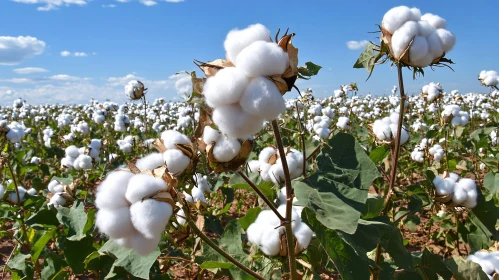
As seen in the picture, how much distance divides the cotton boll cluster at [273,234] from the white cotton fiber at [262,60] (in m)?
0.66

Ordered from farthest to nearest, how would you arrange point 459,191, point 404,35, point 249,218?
1. point 459,191
2. point 249,218
3. point 404,35

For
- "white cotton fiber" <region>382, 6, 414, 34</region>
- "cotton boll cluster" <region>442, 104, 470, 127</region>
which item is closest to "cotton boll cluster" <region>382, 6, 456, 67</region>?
"white cotton fiber" <region>382, 6, 414, 34</region>

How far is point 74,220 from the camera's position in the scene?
226 centimetres

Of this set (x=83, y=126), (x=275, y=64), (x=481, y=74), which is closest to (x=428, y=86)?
Result: (x=481, y=74)

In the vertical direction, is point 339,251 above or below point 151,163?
below

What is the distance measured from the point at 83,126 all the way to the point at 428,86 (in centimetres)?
507

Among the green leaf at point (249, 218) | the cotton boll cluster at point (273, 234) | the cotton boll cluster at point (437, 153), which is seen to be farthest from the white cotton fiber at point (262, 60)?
the cotton boll cluster at point (437, 153)

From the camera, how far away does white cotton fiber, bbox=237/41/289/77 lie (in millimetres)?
1028

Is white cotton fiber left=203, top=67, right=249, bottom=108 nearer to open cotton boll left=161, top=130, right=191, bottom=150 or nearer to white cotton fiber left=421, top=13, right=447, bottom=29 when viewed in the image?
open cotton boll left=161, top=130, right=191, bottom=150

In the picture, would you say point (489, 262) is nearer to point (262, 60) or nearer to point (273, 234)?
point (273, 234)

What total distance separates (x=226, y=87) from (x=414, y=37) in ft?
2.93

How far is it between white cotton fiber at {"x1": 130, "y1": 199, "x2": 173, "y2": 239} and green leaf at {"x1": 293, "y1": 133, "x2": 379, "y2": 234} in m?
0.38

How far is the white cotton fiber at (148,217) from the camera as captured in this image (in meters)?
1.06

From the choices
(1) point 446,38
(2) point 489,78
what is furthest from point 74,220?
(2) point 489,78
